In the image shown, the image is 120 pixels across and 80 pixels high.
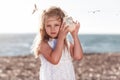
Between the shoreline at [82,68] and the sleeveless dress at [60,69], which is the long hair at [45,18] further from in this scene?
the shoreline at [82,68]

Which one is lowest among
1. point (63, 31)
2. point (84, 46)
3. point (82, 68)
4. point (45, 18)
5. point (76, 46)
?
point (84, 46)

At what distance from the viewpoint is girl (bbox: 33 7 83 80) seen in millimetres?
5613

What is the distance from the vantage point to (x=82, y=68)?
13789 mm

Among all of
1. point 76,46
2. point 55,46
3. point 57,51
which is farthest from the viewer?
point 76,46

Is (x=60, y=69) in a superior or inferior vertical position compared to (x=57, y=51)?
inferior

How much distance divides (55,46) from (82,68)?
819cm

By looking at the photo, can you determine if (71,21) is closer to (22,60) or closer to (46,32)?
(46,32)

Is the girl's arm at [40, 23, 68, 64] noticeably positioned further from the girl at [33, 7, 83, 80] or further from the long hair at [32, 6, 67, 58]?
the long hair at [32, 6, 67, 58]

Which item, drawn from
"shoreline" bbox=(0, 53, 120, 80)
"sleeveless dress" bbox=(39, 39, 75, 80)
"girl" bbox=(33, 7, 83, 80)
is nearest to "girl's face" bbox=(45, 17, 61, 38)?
"girl" bbox=(33, 7, 83, 80)

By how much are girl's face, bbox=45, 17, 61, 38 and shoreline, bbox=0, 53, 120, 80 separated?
6410mm

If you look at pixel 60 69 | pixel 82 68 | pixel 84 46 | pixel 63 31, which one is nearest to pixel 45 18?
pixel 63 31

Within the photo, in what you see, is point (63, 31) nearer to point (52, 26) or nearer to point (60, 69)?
point (52, 26)

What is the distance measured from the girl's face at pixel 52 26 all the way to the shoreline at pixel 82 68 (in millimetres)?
6410

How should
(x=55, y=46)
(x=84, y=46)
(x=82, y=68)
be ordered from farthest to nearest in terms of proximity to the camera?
1. (x=84, y=46)
2. (x=82, y=68)
3. (x=55, y=46)
